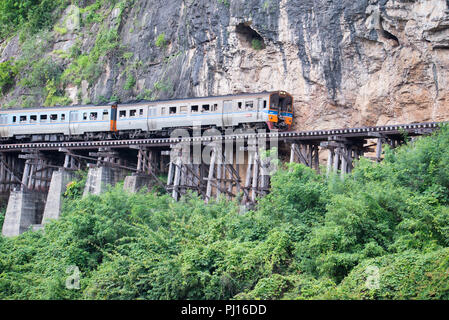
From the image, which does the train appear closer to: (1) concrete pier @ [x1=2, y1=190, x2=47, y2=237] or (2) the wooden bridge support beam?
(2) the wooden bridge support beam

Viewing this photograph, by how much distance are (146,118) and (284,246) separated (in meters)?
19.1

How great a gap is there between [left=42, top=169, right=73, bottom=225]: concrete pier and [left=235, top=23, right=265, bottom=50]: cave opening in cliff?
12.9 m

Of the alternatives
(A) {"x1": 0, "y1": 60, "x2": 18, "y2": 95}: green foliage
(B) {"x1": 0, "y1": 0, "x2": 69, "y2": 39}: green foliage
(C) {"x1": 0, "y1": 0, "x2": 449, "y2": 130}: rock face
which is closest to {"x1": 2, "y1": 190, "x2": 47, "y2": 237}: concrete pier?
(C) {"x1": 0, "y1": 0, "x2": 449, "y2": 130}: rock face

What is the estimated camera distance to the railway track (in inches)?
1030

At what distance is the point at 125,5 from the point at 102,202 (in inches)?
1082

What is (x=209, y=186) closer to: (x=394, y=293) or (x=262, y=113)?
(x=262, y=113)

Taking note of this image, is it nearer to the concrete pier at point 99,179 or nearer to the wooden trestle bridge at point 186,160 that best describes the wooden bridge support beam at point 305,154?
the wooden trestle bridge at point 186,160

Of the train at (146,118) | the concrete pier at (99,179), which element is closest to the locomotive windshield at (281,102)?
the train at (146,118)

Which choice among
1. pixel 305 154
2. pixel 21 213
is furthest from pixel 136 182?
pixel 305 154

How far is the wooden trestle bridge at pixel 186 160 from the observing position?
28.7 metres

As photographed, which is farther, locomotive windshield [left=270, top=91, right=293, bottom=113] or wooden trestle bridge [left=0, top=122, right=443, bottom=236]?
locomotive windshield [left=270, top=91, right=293, bottom=113]

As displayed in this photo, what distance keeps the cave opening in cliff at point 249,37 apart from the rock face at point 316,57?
0.19 feet
